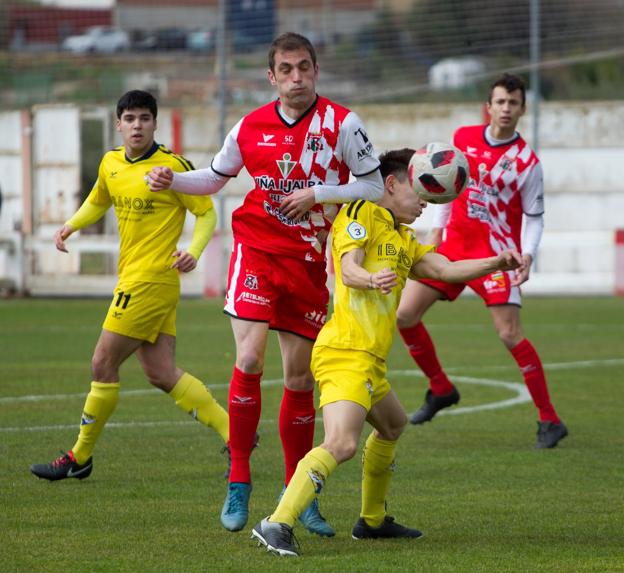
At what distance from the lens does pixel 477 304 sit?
68.1ft

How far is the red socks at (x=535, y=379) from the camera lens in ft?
29.2

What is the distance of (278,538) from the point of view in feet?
17.6

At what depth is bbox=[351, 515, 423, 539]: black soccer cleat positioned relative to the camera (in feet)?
19.5

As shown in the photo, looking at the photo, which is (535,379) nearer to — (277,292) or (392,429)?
(277,292)

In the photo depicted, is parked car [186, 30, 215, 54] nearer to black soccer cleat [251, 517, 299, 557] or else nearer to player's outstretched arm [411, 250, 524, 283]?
player's outstretched arm [411, 250, 524, 283]

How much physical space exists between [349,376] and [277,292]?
38.6 inches

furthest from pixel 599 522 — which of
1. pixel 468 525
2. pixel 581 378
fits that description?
pixel 581 378

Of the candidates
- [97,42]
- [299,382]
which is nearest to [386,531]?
[299,382]

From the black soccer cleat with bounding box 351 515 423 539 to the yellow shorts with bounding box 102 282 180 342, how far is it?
2.28 m

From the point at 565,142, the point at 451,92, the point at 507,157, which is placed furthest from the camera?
the point at 451,92

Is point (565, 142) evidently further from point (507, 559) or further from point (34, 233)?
point (507, 559)

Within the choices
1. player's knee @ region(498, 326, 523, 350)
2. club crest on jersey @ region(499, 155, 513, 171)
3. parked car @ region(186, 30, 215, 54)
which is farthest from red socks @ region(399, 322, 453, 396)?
parked car @ region(186, 30, 215, 54)

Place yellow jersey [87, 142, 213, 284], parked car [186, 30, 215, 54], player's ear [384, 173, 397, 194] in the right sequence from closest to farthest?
player's ear [384, 173, 397, 194] → yellow jersey [87, 142, 213, 284] → parked car [186, 30, 215, 54]

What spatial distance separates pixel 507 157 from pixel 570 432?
199 cm
